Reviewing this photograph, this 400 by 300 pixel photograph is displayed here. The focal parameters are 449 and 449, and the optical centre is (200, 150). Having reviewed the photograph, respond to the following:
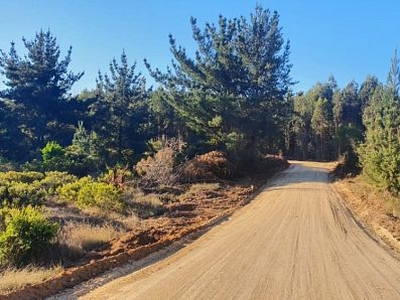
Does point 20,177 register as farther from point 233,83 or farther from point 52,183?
point 233,83

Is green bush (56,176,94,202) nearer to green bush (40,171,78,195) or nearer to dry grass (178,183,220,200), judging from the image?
green bush (40,171,78,195)

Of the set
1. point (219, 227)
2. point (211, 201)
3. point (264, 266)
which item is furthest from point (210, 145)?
point (264, 266)

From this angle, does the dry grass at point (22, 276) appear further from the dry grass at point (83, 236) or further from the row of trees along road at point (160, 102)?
the row of trees along road at point (160, 102)

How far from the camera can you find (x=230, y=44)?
35.0m

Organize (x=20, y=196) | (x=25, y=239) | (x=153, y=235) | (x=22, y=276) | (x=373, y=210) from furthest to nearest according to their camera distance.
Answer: (x=373, y=210) < (x=20, y=196) < (x=153, y=235) < (x=25, y=239) < (x=22, y=276)

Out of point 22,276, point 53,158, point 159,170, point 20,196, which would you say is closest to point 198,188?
point 159,170

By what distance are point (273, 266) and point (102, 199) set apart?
31.0ft

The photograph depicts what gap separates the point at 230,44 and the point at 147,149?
42.1 feet

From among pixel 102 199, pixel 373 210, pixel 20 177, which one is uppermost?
Result: pixel 20 177

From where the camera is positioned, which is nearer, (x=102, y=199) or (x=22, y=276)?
(x=22, y=276)

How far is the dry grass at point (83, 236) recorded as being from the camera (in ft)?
36.9

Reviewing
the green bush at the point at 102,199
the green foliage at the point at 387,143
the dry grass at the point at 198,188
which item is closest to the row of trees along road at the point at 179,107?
the green foliage at the point at 387,143

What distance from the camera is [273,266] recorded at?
9672mm

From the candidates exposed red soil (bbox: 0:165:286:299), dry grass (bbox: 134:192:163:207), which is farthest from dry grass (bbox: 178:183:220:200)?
dry grass (bbox: 134:192:163:207)
